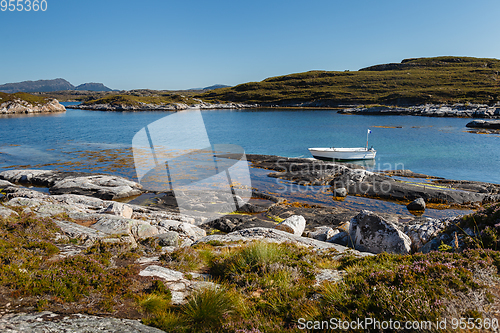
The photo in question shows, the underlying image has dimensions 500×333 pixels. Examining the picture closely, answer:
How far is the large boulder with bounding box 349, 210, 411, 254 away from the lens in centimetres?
941

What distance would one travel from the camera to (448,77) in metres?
171

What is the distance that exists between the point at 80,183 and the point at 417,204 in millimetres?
27399

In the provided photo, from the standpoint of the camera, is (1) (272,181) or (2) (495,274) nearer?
(2) (495,274)

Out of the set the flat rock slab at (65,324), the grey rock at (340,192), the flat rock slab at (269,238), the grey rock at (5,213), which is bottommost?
the grey rock at (340,192)

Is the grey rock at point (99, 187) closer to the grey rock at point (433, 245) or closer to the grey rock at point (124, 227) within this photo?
the grey rock at point (124, 227)

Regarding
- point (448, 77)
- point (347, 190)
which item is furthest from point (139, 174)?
point (448, 77)

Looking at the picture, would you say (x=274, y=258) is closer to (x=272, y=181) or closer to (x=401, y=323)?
(x=401, y=323)

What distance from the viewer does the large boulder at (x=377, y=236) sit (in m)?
9.41

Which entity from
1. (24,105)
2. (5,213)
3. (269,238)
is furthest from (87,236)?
(24,105)

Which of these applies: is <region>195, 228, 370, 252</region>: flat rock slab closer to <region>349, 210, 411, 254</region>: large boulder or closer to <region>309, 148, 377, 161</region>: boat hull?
<region>349, 210, 411, 254</region>: large boulder

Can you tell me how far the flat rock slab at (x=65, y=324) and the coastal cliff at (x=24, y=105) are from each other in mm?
176842

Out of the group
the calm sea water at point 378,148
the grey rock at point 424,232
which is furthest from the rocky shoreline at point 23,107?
the grey rock at point 424,232

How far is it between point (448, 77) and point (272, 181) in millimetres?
198900

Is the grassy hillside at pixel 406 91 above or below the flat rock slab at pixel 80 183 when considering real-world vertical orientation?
above
